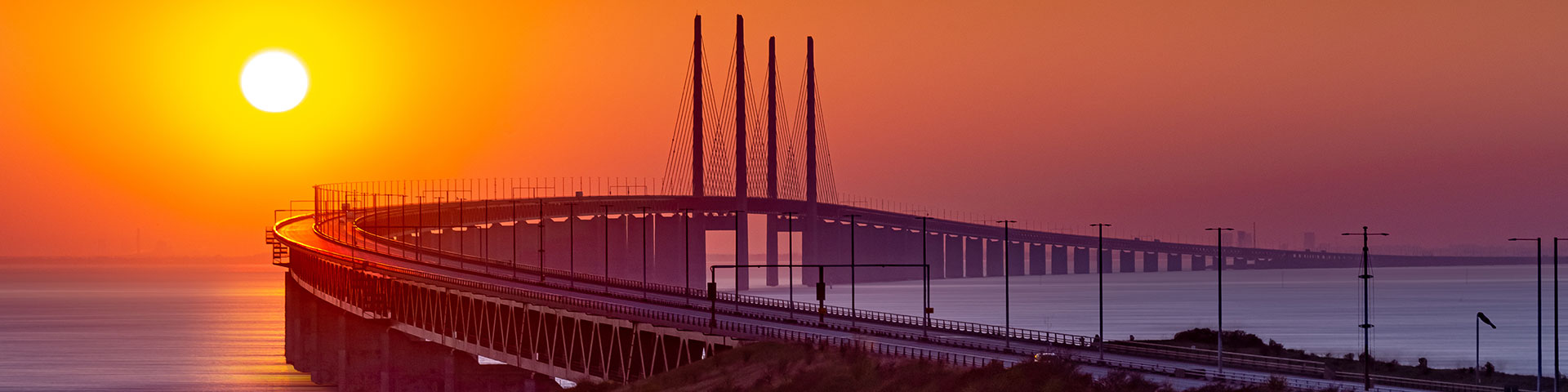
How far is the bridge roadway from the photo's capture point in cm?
5528

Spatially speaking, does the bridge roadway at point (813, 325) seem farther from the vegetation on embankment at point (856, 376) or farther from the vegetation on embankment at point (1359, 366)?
the vegetation on embankment at point (1359, 366)

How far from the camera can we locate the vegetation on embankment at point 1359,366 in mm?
69938

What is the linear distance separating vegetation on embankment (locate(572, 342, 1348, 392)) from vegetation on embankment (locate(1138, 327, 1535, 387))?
13.7 meters

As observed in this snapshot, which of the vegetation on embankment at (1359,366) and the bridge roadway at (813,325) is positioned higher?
the bridge roadway at (813,325)

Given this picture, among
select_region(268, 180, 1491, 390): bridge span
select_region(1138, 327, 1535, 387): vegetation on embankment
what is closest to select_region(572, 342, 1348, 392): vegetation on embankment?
select_region(268, 180, 1491, 390): bridge span

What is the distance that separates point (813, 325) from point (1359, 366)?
894 inches

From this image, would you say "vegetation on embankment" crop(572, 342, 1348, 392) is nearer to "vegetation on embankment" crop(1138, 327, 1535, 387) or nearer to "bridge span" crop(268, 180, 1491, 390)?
"bridge span" crop(268, 180, 1491, 390)

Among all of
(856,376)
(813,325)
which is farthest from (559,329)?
(856,376)

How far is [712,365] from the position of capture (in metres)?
60.0

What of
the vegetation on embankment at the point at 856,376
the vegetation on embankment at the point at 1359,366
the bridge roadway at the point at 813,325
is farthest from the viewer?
the vegetation on embankment at the point at 1359,366

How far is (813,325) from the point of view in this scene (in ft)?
258

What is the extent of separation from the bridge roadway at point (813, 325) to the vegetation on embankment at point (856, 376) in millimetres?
2906

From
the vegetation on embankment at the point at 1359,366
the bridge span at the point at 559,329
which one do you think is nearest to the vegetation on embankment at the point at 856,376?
the bridge span at the point at 559,329

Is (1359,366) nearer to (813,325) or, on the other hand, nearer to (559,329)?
(813,325)
